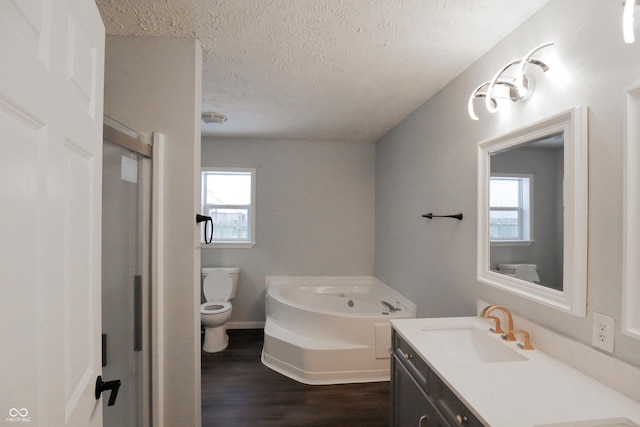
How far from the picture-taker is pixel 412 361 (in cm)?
153

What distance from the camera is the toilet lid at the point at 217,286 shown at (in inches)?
146

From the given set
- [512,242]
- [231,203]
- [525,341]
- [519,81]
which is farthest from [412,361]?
[231,203]

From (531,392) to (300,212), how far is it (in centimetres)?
325

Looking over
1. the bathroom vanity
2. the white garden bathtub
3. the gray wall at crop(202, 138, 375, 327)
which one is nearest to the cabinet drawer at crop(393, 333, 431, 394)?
the bathroom vanity

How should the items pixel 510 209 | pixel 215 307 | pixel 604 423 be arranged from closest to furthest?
pixel 604 423 → pixel 510 209 → pixel 215 307

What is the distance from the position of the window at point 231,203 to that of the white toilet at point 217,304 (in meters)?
0.46

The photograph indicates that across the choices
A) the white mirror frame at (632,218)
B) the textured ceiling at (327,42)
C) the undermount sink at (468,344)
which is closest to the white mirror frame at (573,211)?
the white mirror frame at (632,218)

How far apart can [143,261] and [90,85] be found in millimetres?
1070

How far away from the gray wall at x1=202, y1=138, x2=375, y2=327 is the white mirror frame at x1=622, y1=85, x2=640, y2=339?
10.3 feet

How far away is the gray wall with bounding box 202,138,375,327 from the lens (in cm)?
402

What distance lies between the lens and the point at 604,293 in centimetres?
116

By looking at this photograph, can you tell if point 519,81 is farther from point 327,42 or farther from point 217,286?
point 217,286

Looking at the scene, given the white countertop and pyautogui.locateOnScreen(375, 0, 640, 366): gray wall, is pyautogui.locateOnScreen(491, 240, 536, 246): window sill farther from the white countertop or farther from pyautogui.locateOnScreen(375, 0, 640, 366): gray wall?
the white countertop

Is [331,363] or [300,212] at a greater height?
[300,212]
